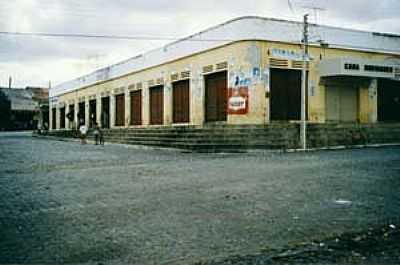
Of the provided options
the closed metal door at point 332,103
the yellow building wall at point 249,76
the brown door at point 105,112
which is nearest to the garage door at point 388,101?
the yellow building wall at point 249,76

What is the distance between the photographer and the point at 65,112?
50.6 meters

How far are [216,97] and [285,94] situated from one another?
362 cm

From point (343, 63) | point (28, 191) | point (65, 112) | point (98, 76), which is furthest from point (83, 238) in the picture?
point (65, 112)

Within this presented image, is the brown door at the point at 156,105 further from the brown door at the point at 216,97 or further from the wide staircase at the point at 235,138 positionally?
the wide staircase at the point at 235,138

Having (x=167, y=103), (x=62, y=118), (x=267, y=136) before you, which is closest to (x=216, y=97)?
(x=267, y=136)

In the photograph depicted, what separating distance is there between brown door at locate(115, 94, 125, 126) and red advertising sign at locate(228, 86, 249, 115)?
14913 millimetres

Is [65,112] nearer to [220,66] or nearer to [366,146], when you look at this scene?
[220,66]

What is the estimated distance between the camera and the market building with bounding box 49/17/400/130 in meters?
22.6

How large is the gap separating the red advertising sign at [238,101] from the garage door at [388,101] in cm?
902

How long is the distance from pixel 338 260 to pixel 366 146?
65.0ft

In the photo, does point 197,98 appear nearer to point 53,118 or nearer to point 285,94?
point 285,94

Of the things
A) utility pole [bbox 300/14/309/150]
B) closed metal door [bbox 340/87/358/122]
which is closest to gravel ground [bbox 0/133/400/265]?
utility pole [bbox 300/14/309/150]

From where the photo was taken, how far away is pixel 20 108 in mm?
70438

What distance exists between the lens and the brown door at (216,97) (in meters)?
24.4
